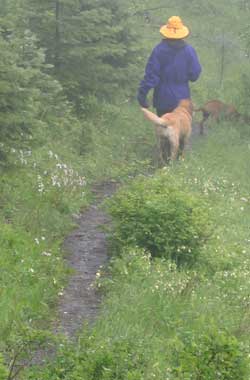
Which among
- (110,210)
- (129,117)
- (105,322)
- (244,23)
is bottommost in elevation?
(244,23)

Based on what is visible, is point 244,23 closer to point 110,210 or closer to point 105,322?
point 110,210

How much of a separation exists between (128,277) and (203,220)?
147 centimetres

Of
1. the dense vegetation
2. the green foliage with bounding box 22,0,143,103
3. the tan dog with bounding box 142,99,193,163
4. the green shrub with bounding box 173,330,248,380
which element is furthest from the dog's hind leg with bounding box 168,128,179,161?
the green shrub with bounding box 173,330,248,380

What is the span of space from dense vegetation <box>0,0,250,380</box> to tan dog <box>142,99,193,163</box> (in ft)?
1.11

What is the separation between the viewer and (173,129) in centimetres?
1362

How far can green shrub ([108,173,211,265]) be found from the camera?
30.4 ft

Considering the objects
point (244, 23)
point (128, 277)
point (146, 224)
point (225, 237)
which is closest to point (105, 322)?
point (128, 277)

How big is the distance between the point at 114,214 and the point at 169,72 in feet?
16.4

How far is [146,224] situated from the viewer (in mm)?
9359

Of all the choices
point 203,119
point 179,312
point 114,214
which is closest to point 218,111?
point 203,119

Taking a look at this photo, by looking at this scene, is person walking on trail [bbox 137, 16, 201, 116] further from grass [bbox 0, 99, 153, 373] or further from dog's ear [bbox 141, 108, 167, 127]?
grass [bbox 0, 99, 153, 373]

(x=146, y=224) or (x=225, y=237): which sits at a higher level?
(x=146, y=224)

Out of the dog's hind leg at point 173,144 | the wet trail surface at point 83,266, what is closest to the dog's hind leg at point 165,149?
the dog's hind leg at point 173,144

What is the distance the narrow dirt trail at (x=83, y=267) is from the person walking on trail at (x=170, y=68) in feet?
8.53
